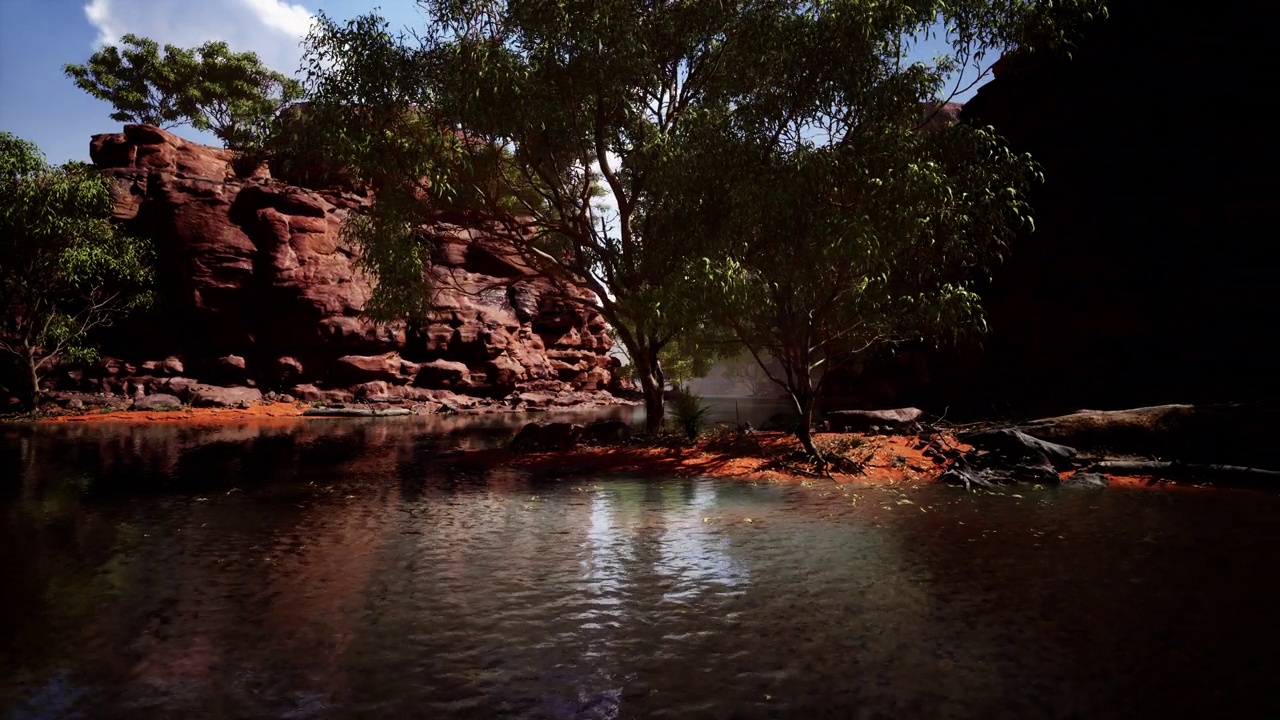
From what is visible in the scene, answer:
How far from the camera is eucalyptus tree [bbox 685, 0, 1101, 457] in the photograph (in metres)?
13.6

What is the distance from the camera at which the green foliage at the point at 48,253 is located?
29312 mm

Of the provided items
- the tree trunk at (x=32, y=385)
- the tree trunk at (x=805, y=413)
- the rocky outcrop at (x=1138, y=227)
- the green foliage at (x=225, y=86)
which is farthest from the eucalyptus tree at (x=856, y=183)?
the green foliage at (x=225, y=86)

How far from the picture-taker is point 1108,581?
22.3ft

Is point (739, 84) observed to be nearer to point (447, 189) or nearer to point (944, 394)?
point (447, 189)

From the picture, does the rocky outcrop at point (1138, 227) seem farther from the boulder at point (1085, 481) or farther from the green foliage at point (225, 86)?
the green foliage at point (225, 86)

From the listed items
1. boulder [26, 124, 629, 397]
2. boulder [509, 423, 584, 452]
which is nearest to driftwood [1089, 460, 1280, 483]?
boulder [509, 423, 584, 452]

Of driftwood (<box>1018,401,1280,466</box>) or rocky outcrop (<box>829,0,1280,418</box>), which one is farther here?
rocky outcrop (<box>829,0,1280,418</box>)

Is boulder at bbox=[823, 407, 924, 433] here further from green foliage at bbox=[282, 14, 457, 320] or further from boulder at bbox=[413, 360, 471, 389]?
boulder at bbox=[413, 360, 471, 389]

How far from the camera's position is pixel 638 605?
6.16 m

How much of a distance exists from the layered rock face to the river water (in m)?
29.3

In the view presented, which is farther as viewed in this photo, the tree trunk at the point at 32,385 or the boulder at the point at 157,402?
the boulder at the point at 157,402

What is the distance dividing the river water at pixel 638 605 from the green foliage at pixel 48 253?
25.1 meters

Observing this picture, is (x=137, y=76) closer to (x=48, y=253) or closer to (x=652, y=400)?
(x=48, y=253)

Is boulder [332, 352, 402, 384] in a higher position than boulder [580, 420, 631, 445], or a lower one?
higher
